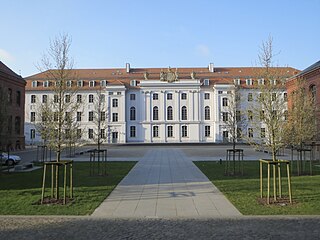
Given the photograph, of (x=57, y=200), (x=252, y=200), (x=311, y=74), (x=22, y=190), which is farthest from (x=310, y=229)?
(x=311, y=74)

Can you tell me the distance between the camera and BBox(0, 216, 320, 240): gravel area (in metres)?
6.24

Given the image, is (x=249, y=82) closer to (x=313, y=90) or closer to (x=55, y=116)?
(x=313, y=90)

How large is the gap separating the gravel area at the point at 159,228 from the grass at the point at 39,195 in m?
0.78

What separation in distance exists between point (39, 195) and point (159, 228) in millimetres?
5274

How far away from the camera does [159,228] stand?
22.3 ft

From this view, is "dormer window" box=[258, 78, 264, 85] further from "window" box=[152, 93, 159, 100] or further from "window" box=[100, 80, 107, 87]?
"window" box=[100, 80, 107, 87]

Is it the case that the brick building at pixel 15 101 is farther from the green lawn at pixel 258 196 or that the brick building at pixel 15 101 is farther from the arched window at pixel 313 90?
the arched window at pixel 313 90

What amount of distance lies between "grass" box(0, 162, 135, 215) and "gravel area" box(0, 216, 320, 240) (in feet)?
2.55

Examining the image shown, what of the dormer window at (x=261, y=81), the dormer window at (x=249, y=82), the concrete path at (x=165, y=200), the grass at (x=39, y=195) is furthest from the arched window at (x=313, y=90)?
the dormer window at (x=249, y=82)

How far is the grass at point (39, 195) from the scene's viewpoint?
838 cm

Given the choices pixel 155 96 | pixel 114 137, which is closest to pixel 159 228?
pixel 114 137

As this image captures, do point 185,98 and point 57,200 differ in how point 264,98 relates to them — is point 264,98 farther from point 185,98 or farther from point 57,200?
point 185,98

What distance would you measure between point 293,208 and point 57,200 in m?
6.39

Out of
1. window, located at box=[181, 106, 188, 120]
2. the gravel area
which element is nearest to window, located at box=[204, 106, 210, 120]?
window, located at box=[181, 106, 188, 120]
